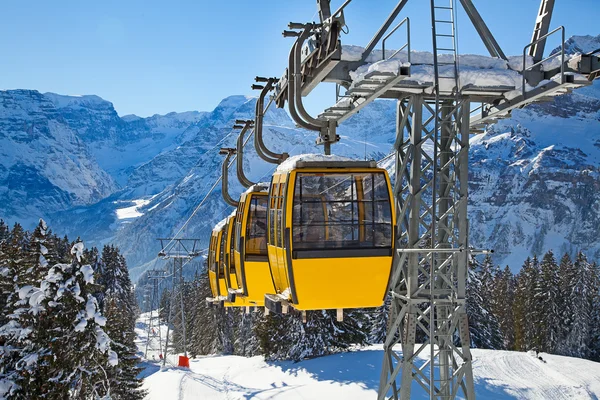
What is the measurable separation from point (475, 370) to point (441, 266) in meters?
19.3

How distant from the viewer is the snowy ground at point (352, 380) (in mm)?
25922

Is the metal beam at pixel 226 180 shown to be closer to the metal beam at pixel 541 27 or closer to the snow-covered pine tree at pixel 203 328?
the metal beam at pixel 541 27

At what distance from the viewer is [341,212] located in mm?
7961

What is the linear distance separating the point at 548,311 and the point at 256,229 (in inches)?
1740

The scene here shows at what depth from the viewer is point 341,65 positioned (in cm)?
995

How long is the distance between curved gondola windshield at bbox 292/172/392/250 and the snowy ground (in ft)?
60.2

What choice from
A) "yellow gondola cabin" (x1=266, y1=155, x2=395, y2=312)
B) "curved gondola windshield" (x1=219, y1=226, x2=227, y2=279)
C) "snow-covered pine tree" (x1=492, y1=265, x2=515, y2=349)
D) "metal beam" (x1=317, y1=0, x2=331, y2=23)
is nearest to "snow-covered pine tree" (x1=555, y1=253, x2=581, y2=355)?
"snow-covered pine tree" (x1=492, y1=265, x2=515, y2=349)

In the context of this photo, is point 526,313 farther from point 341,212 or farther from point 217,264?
point 341,212

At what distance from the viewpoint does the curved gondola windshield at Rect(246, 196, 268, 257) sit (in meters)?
11.4

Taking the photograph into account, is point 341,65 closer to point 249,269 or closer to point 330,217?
point 330,217

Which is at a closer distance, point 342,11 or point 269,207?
point 342,11

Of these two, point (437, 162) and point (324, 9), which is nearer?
point (324, 9)

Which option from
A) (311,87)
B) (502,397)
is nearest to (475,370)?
(502,397)

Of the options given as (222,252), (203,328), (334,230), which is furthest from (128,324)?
(334,230)
